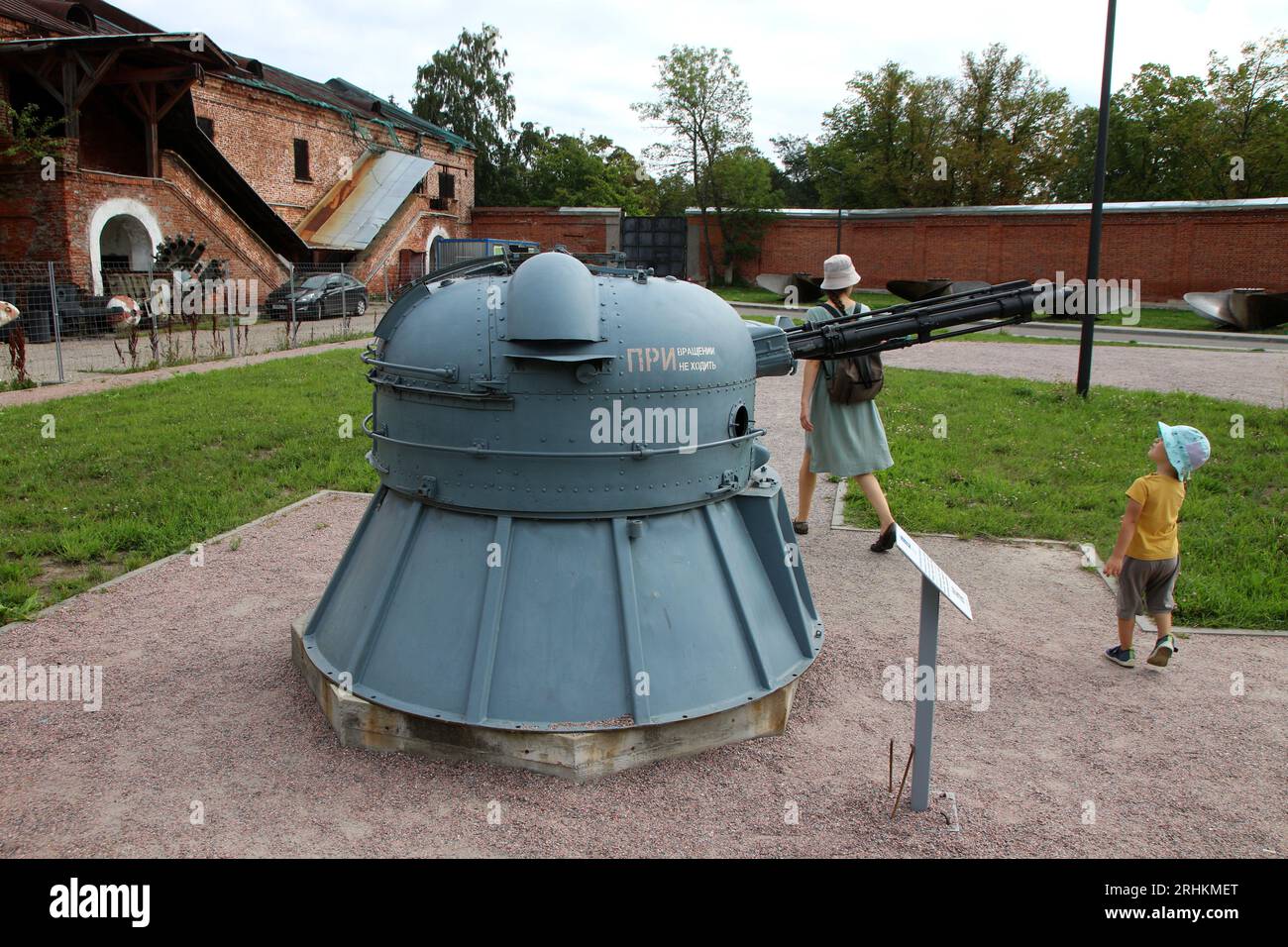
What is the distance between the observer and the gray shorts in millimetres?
5359

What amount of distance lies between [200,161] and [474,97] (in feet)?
88.0

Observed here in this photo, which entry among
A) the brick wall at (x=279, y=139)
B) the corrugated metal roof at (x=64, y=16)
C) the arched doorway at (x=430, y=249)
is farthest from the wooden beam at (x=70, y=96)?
the arched doorway at (x=430, y=249)

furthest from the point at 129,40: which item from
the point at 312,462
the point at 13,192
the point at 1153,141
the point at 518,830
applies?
the point at 1153,141

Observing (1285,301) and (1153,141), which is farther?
(1153,141)

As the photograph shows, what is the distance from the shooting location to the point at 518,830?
12.6ft

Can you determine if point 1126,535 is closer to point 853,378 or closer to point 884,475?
point 853,378

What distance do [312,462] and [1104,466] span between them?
802 cm

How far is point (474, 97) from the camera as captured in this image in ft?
173

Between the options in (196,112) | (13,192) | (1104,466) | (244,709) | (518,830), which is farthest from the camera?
(196,112)

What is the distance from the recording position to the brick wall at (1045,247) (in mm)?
31266

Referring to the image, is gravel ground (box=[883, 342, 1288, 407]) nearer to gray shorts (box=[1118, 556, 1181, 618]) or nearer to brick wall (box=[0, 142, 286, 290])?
gray shorts (box=[1118, 556, 1181, 618])

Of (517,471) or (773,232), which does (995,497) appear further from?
(773,232)

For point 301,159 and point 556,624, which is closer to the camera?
point 556,624

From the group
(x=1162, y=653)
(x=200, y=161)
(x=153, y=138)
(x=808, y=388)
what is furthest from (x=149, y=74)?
(x=1162, y=653)
